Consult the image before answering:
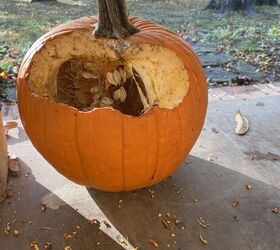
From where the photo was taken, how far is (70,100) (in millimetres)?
1316

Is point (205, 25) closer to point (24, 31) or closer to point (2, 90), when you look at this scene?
point (24, 31)

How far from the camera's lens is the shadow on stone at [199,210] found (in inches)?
46.4

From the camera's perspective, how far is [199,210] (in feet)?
4.24

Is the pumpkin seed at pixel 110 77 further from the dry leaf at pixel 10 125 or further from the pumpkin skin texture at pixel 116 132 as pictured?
the dry leaf at pixel 10 125

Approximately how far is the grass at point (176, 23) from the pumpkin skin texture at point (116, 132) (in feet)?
4.94

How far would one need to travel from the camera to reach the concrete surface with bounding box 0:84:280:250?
46.4 inches

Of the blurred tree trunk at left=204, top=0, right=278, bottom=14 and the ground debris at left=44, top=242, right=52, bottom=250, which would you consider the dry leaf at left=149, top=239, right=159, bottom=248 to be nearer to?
the ground debris at left=44, top=242, right=52, bottom=250

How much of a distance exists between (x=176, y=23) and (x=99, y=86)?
9.29ft

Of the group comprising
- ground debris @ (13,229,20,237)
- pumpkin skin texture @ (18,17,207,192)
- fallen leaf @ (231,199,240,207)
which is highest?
pumpkin skin texture @ (18,17,207,192)

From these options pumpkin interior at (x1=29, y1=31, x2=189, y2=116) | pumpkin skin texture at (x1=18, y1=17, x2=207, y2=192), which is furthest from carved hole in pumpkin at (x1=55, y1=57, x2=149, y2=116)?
pumpkin skin texture at (x1=18, y1=17, x2=207, y2=192)

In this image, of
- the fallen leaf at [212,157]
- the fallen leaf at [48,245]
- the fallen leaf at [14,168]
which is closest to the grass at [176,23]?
the fallen leaf at [14,168]

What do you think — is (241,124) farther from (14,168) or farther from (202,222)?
(14,168)

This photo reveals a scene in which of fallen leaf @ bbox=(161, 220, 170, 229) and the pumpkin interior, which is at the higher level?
the pumpkin interior

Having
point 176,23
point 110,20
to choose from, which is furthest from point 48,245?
point 176,23
